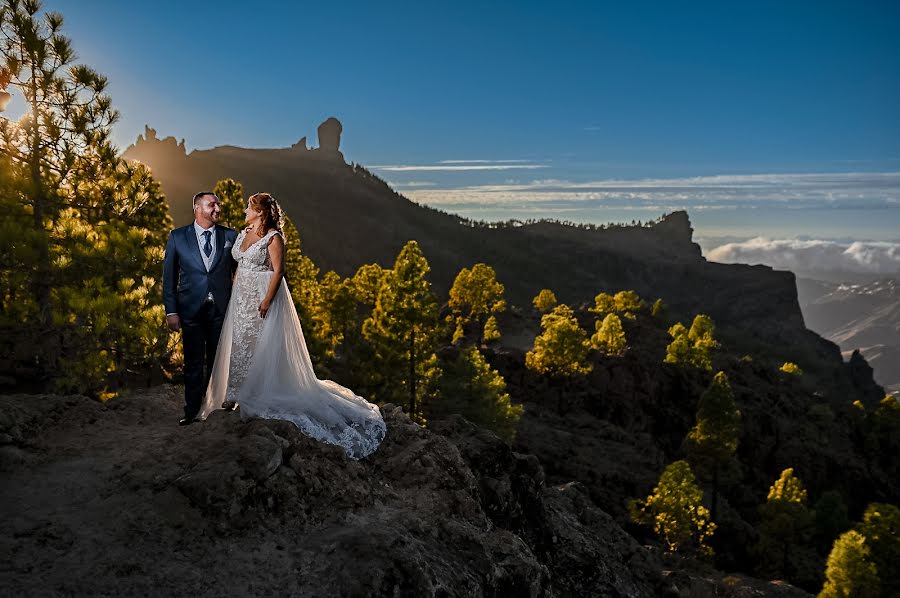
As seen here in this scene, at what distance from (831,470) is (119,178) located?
67.3 meters

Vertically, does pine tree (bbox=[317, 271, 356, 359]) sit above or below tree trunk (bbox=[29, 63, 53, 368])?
below

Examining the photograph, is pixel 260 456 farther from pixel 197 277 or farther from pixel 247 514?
pixel 197 277

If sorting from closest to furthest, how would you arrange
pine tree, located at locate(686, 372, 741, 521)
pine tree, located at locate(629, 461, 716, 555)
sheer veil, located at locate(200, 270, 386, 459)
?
sheer veil, located at locate(200, 270, 386, 459) < pine tree, located at locate(629, 461, 716, 555) < pine tree, located at locate(686, 372, 741, 521)

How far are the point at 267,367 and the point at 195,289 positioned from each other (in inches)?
63.9

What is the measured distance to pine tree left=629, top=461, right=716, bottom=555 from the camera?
30953mm

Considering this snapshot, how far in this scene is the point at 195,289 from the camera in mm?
8336

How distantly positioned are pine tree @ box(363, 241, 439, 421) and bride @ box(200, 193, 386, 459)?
1865 centimetres

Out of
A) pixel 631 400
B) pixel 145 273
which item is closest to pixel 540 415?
pixel 631 400

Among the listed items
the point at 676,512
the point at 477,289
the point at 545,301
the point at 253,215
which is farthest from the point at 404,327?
the point at 545,301

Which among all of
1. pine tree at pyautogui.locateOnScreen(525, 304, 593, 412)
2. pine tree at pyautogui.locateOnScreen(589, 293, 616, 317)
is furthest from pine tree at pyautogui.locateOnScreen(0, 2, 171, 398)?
pine tree at pyautogui.locateOnScreen(589, 293, 616, 317)

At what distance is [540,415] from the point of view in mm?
49688

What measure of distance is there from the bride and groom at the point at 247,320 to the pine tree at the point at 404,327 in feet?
61.0

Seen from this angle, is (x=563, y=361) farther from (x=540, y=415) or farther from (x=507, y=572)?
(x=507, y=572)

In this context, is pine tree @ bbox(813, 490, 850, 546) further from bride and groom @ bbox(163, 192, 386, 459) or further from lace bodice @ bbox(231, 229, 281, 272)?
lace bodice @ bbox(231, 229, 281, 272)
